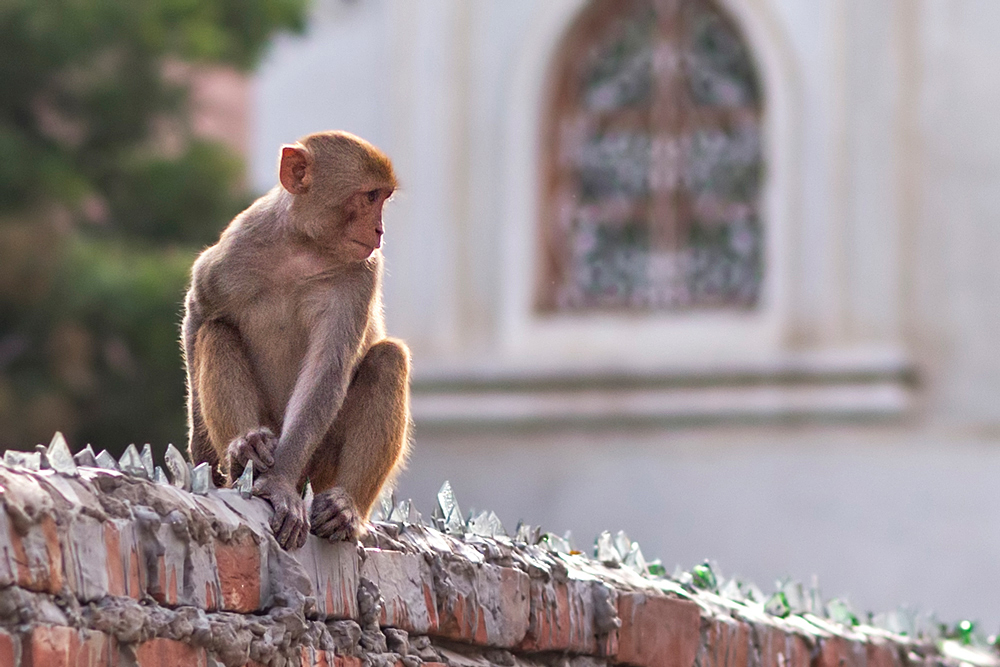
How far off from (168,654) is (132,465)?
0.92 ft

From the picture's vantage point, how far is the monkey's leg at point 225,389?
11.9 ft

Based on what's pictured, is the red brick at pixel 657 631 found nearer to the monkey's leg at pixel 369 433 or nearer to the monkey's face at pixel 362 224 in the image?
the monkey's leg at pixel 369 433

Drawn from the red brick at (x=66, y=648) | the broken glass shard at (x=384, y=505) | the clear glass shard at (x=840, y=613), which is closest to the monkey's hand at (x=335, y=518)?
the broken glass shard at (x=384, y=505)

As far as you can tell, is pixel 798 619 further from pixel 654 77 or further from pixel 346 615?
pixel 654 77

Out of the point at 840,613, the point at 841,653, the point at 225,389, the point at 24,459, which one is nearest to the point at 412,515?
the point at 225,389

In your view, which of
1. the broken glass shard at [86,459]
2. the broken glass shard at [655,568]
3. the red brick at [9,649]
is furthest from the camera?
the broken glass shard at [655,568]

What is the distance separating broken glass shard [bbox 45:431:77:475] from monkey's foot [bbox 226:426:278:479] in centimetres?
74

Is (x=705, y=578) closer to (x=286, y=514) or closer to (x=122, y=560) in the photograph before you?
(x=286, y=514)

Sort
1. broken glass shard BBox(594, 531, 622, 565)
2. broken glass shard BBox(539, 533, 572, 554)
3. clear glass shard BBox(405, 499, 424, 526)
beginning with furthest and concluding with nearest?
1. broken glass shard BBox(594, 531, 622, 565)
2. broken glass shard BBox(539, 533, 572, 554)
3. clear glass shard BBox(405, 499, 424, 526)

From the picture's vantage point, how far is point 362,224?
373 cm

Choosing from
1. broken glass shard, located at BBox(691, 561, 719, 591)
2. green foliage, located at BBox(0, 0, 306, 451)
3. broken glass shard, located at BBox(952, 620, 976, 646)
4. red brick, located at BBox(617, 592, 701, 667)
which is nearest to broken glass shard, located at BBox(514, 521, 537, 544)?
red brick, located at BBox(617, 592, 701, 667)

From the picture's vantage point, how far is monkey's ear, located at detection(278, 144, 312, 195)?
12.3ft

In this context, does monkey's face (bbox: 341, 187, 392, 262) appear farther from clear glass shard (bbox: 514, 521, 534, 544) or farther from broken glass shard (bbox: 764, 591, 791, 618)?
broken glass shard (bbox: 764, 591, 791, 618)

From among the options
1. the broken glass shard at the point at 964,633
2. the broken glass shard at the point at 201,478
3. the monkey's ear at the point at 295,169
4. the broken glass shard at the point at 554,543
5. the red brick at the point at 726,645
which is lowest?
the broken glass shard at the point at 964,633
